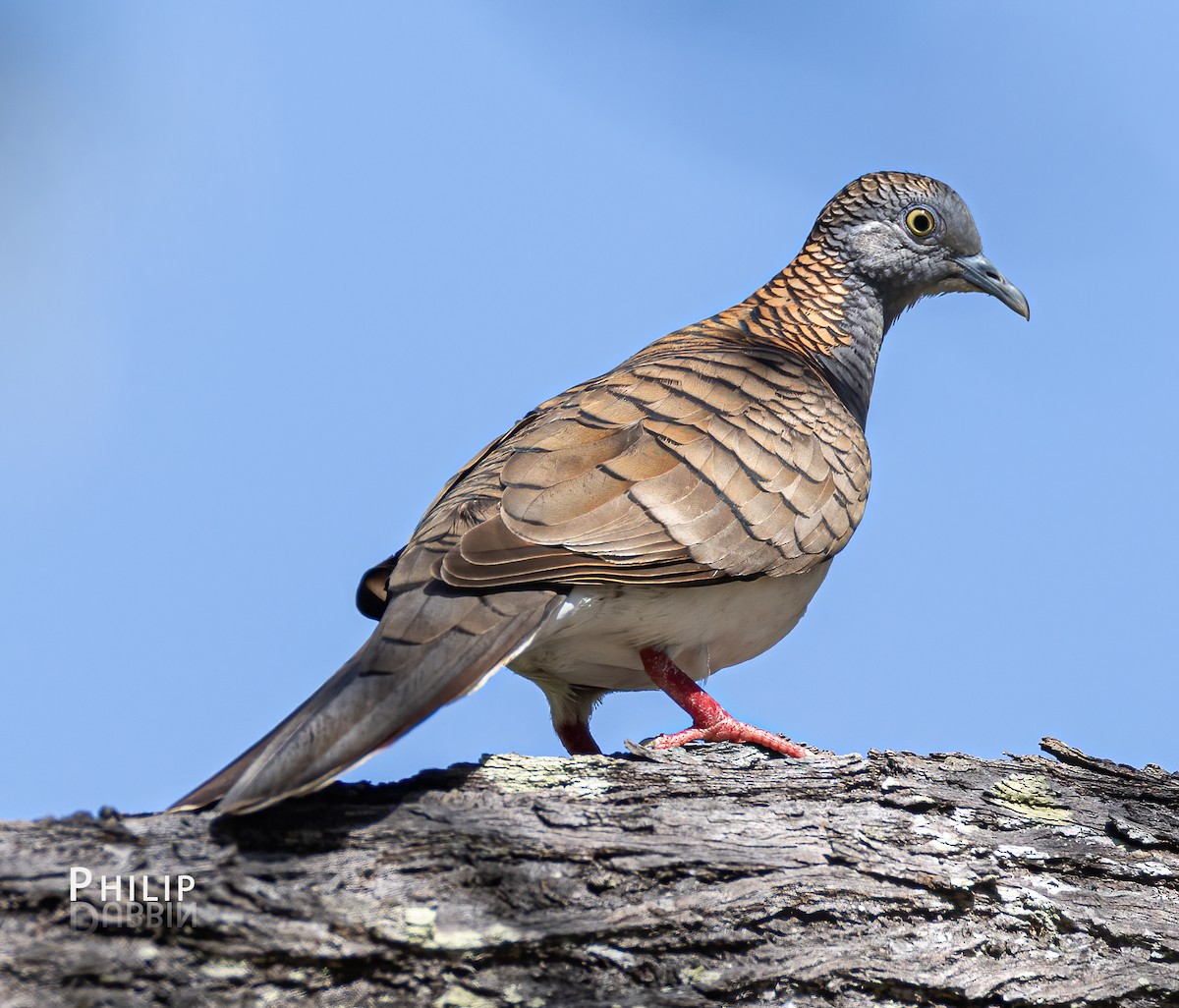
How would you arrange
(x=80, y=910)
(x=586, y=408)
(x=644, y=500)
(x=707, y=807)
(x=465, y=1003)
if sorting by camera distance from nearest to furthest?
(x=80, y=910) < (x=465, y=1003) < (x=707, y=807) < (x=644, y=500) < (x=586, y=408)

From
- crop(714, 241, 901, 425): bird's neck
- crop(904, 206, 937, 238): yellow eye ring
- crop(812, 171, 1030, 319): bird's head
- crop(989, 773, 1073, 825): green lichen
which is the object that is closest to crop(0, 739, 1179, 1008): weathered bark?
crop(989, 773, 1073, 825): green lichen

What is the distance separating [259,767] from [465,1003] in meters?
0.60

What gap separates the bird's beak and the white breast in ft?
5.89

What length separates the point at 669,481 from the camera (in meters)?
3.71

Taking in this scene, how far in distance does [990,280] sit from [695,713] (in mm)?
2504

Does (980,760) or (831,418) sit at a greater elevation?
(831,418)

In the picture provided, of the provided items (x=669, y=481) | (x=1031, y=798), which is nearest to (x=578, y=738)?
(x=669, y=481)

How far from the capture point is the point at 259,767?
98.6 inches

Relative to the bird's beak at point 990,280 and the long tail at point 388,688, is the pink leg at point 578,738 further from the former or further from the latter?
the bird's beak at point 990,280

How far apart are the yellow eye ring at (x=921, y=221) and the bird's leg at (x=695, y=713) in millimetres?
2296

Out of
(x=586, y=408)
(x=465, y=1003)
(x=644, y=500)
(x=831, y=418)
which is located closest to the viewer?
(x=465, y=1003)

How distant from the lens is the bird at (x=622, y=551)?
279cm

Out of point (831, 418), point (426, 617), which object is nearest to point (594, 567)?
point (426, 617)

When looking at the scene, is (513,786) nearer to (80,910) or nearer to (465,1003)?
(465,1003)
